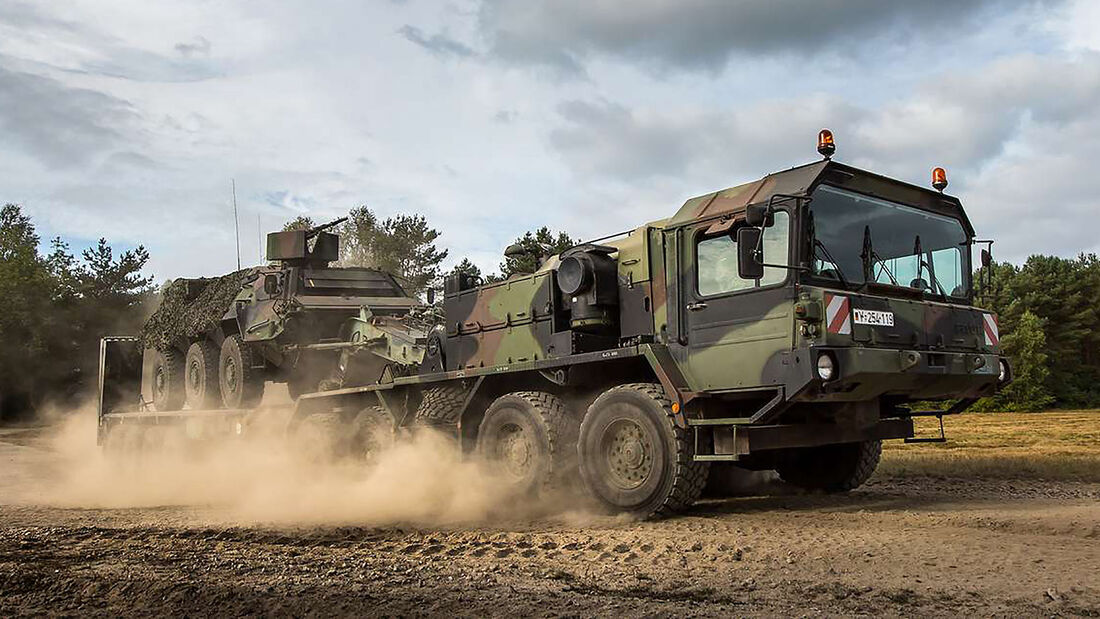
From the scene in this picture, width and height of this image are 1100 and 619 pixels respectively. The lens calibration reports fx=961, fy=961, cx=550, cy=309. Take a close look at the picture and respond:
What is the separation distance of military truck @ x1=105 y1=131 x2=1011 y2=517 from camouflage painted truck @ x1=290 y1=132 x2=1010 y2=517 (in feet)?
0.06

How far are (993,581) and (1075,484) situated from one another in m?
5.98

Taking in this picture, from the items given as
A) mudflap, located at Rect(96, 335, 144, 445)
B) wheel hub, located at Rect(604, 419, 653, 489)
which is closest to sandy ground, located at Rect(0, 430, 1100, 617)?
wheel hub, located at Rect(604, 419, 653, 489)

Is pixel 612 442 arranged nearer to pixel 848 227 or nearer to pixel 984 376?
pixel 848 227

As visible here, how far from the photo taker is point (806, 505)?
9422mm

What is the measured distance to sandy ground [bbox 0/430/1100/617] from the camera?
17.2 feet

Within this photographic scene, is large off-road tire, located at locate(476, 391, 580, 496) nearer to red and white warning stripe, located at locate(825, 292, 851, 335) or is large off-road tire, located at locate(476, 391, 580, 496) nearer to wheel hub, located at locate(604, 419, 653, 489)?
wheel hub, located at locate(604, 419, 653, 489)

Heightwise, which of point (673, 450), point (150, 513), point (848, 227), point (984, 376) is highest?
point (848, 227)

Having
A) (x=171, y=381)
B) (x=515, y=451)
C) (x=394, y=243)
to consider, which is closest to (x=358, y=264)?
(x=394, y=243)

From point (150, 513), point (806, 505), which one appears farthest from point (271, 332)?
point (806, 505)

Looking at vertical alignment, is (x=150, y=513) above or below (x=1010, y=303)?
below

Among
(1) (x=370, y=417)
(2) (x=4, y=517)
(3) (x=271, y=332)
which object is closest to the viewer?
(2) (x=4, y=517)

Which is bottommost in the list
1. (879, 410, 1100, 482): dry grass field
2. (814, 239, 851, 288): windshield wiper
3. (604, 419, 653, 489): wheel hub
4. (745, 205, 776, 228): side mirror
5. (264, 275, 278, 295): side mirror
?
(879, 410, 1100, 482): dry grass field

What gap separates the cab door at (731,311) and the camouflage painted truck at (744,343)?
14mm

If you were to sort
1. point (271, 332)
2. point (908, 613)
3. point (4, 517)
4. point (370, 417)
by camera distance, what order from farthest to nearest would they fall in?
point (271, 332), point (370, 417), point (4, 517), point (908, 613)
